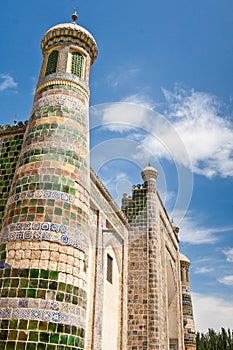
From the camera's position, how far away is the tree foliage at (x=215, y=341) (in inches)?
1160

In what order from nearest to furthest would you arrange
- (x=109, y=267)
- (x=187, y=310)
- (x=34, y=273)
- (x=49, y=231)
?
1. (x=34, y=273)
2. (x=49, y=231)
3. (x=109, y=267)
4. (x=187, y=310)

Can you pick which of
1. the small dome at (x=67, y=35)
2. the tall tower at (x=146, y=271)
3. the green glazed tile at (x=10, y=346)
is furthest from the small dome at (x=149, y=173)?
the green glazed tile at (x=10, y=346)

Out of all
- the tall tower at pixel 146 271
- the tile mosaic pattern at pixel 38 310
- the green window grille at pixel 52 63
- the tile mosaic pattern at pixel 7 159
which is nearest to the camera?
the tile mosaic pattern at pixel 38 310

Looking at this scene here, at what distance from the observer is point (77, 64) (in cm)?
734

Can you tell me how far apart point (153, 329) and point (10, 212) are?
6543 millimetres

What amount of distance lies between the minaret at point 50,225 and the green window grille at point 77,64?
7cm

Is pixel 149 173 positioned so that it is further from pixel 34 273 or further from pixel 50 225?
pixel 34 273

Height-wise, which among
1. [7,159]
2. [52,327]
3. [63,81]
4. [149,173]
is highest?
[149,173]

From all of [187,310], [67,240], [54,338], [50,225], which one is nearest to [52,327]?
[54,338]

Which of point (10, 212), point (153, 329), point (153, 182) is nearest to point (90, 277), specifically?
point (153, 329)

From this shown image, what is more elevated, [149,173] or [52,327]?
[149,173]

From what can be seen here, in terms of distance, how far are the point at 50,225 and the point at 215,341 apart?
29720mm

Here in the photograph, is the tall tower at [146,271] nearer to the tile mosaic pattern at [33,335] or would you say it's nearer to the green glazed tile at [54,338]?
the tile mosaic pattern at [33,335]

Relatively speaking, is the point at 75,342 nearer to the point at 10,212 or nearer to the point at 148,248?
the point at 10,212
